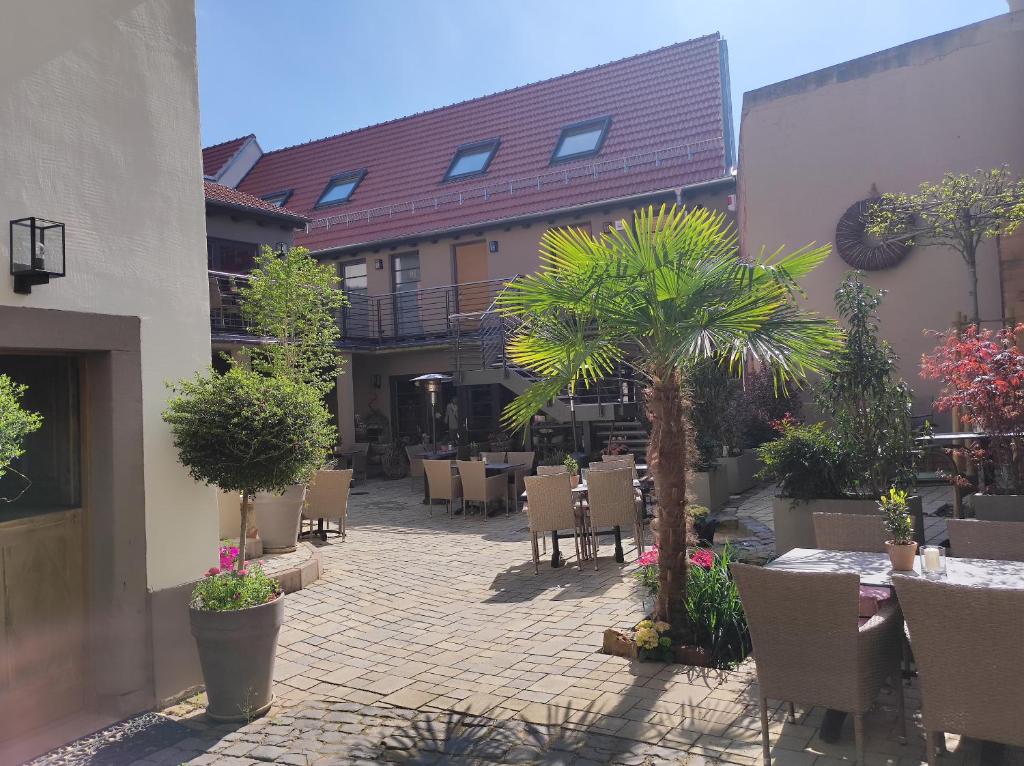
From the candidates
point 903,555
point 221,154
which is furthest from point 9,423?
point 221,154

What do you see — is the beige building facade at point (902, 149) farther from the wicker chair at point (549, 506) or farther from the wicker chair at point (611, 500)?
the wicker chair at point (549, 506)

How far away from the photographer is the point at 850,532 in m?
4.62

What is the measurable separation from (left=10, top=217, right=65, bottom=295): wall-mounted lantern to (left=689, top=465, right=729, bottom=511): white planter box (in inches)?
282

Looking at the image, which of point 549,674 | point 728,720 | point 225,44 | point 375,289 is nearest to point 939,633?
point 728,720

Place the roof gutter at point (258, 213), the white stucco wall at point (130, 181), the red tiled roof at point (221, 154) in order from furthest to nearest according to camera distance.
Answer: the red tiled roof at point (221, 154) < the roof gutter at point (258, 213) < the white stucco wall at point (130, 181)

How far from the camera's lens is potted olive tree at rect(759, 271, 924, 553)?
634cm

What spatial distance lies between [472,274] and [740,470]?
28.4ft

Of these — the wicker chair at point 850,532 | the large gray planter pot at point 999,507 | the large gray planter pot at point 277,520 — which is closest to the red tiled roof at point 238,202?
the large gray planter pot at point 277,520

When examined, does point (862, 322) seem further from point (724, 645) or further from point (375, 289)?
point (375, 289)

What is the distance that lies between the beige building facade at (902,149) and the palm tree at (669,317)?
20.4ft

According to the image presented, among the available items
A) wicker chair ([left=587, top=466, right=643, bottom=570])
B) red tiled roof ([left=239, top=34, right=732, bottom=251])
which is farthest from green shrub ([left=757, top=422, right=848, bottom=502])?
red tiled roof ([left=239, top=34, right=732, bottom=251])

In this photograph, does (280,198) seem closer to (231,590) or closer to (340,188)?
(340,188)

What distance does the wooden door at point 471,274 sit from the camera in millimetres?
17047

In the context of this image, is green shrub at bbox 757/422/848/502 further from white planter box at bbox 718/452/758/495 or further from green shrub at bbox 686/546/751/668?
white planter box at bbox 718/452/758/495
